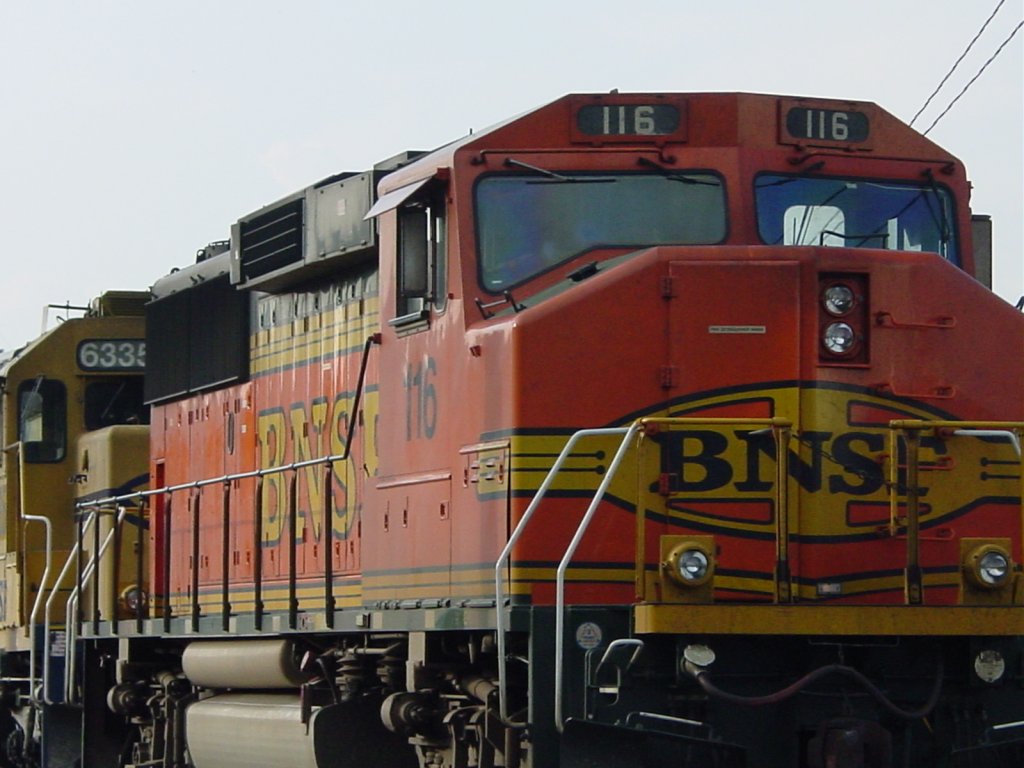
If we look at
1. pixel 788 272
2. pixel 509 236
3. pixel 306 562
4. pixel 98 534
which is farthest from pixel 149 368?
pixel 788 272

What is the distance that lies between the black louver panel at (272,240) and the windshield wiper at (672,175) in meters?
3.00

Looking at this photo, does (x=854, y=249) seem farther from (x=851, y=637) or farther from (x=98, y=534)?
(x=98, y=534)

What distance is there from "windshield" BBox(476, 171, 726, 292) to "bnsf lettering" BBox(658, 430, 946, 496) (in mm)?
1012

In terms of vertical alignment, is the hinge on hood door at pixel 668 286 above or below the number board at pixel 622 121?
below

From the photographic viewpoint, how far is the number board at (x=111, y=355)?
16094mm

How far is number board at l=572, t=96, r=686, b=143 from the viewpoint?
9.08 metres

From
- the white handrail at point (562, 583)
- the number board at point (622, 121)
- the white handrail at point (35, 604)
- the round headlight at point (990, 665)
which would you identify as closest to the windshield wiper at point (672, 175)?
the number board at point (622, 121)

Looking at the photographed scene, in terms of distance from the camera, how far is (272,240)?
1188 cm

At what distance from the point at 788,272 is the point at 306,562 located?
4.12m

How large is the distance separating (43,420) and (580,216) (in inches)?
324

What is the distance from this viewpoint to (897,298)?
28.0 feet

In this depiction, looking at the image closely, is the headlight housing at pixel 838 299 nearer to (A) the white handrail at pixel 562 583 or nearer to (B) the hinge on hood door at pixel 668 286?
(B) the hinge on hood door at pixel 668 286

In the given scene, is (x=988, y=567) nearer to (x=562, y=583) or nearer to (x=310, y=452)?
(x=562, y=583)

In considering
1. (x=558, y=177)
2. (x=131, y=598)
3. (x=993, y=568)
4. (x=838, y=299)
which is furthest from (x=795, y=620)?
(x=131, y=598)
